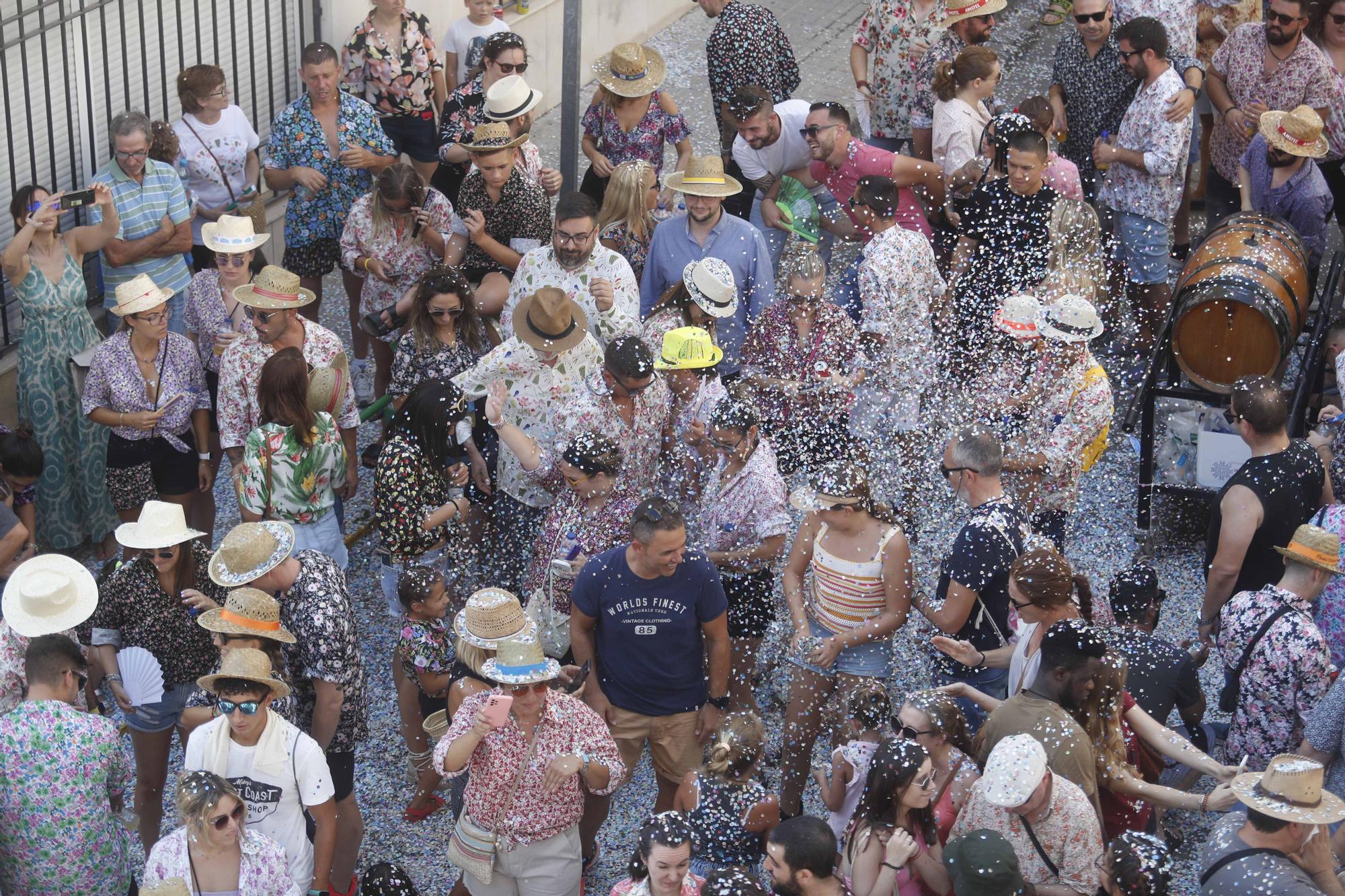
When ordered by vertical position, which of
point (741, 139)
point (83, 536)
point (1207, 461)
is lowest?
point (83, 536)

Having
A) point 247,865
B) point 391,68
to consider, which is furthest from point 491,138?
point 247,865

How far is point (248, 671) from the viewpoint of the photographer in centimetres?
443

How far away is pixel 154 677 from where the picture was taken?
16.7 feet

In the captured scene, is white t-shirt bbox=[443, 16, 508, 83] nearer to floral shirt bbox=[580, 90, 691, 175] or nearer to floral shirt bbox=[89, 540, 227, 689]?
floral shirt bbox=[580, 90, 691, 175]

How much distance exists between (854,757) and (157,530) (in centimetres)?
239

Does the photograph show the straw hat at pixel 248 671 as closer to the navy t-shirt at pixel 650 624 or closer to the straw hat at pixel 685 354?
the navy t-shirt at pixel 650 624

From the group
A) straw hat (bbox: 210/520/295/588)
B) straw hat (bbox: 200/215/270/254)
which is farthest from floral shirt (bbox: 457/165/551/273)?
straw hat (bbox: 210/520/295/588)

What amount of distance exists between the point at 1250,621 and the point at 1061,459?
1067 millimetres

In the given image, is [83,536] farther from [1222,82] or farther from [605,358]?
[1222,82]

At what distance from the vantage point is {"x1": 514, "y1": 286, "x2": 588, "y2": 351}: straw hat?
607cm

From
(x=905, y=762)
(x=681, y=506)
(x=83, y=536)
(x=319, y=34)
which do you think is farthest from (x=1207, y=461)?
(x=319, y=34)

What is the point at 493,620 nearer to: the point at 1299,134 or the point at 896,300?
the point at 896,300

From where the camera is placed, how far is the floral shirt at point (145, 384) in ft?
20.8

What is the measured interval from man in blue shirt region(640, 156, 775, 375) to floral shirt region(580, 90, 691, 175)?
108 cm
